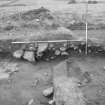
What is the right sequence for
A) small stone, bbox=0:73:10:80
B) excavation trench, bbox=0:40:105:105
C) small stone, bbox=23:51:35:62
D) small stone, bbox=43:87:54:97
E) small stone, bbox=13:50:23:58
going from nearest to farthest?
excavation trench, bbox=0:40:105:105 → small stone, bbox=43:87:54:97 → small stone, bbox=0:73:10:80 → small stone, bbox=23:51:35:62 → small stone, bbox=13:50:23:58

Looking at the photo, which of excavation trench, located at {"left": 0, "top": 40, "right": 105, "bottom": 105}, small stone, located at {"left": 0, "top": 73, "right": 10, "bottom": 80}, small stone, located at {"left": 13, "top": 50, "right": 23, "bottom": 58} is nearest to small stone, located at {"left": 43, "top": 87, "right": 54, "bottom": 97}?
excavation trench, located at {"left": 0, "top": 40, "right": 105, "bottom": 105}

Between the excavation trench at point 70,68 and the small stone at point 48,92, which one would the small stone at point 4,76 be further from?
the small stone at point 48,92

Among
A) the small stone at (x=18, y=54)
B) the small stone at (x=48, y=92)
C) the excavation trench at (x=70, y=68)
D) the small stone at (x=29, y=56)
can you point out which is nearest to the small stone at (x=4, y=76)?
the excavation trench at (x=70, y=68)

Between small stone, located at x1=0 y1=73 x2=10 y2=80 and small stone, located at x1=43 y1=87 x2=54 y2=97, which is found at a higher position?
small stone, located at x1=0 y1=73 x2=10 y2=80

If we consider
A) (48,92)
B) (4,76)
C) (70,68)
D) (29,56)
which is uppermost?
(29,56)

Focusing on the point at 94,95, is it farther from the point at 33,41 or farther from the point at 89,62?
the point at 33,41

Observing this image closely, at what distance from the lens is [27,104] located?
→ 16.6 feet

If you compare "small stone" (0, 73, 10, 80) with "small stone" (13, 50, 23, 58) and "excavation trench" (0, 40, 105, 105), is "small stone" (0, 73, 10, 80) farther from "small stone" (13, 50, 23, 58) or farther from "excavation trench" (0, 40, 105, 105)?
"small stone" (13, 50, 23, 58)

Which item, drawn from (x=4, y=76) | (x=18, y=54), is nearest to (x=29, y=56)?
(x=18, y=54)

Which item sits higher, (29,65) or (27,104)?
(29,65)

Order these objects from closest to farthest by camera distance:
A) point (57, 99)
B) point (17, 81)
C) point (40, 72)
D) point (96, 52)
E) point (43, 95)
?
point (57, 99) < point (43, 95) < point (17, 81) < point (40, 72) < point (96, 52)

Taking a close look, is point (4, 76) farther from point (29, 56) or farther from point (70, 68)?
point (70, 68)

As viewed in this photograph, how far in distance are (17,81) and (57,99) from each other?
208cm

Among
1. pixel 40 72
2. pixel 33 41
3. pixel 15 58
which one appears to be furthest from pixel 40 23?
pixel 40 72
